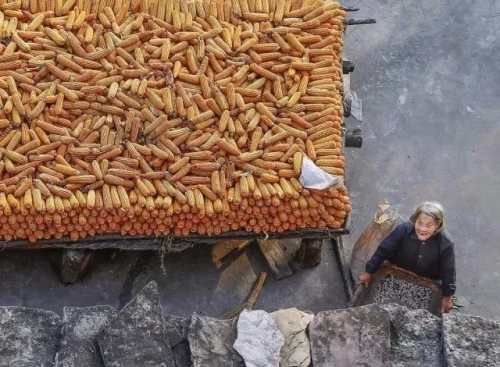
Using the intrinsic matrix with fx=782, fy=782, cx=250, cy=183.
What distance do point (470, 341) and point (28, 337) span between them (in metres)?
2.79

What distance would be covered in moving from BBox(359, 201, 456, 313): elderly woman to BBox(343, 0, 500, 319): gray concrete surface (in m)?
1.15

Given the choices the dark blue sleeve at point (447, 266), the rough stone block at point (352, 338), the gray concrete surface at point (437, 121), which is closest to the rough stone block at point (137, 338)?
the rough stone block at point (352, 338)

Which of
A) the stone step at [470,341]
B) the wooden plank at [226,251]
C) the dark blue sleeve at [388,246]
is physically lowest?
the wooden plank at [226,251]

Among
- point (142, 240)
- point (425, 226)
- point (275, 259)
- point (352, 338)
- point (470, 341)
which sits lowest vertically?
point (275, 259)

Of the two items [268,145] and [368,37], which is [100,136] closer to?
[268,145]

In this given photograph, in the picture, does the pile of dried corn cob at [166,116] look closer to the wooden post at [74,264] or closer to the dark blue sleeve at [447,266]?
the wooden post at [74,264]

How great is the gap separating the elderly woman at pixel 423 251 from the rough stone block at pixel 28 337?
334 centimetres

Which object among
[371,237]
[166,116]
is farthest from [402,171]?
[166,116]

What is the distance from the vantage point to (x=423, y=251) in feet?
23.9

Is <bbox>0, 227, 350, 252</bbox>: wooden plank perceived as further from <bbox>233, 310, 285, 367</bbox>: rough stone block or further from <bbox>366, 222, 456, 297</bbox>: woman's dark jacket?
<bbox>233, 310, 285, 367</bbox>: rough stone block

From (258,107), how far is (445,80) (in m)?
3.67

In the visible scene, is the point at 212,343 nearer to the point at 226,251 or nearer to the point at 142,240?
the point at 142,240

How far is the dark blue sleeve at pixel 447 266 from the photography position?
280 inches

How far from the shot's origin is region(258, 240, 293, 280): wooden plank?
8.45 meters
